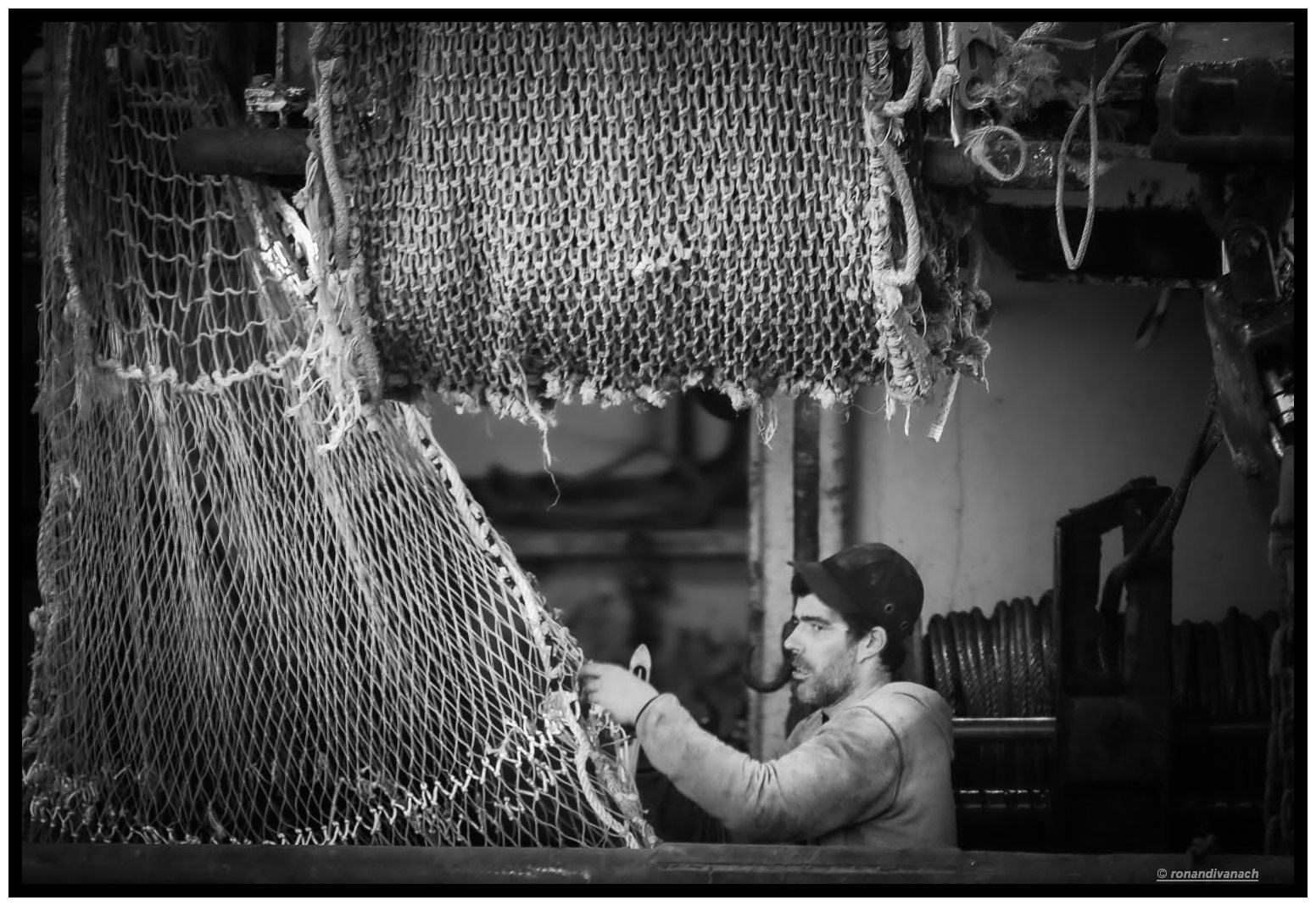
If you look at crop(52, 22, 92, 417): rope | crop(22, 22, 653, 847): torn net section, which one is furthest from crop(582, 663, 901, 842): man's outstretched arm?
crop(52, 22, 92, 417): rope

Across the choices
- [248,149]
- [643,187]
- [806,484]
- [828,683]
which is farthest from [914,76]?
[806,484]

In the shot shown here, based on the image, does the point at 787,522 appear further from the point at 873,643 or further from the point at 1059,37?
the point at 1059,37

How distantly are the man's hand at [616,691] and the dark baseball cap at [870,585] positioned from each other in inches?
17.4

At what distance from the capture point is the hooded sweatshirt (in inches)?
90.9

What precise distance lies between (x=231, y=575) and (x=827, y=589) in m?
1.08

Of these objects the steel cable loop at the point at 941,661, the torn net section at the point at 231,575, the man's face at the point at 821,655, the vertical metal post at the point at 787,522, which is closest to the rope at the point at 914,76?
the torn net section at the point at 231,575

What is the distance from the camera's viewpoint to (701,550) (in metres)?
3.40

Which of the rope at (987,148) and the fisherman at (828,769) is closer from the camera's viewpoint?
the rope at (987,148)

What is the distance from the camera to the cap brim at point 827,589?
8.52 ft

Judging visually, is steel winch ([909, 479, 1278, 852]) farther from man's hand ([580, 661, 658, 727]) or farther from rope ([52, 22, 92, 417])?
rope ([52, 22, 92, 417])

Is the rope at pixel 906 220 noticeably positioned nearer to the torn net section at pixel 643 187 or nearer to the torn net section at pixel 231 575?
the torn net section at pixel 643 187

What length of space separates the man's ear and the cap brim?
51 millimetres

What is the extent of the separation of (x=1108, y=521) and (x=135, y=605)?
176cm

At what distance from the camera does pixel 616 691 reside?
233 cm
